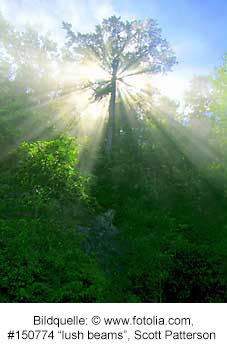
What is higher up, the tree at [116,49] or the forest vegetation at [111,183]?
the tree at [116,49]

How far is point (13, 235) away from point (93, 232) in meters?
2.88

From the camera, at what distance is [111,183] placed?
51.3ft

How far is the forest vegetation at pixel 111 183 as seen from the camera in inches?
274

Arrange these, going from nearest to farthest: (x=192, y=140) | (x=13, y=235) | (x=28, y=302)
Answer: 1. (x=28, y=302)
2. (x=13, y=235)
3. (x=192, y=140)

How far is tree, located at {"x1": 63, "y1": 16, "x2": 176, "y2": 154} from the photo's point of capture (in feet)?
73.6

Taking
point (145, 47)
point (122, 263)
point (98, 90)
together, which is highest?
point (145, 47)

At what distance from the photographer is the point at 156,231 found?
10273mm

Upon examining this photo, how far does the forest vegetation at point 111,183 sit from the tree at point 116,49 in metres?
0.08

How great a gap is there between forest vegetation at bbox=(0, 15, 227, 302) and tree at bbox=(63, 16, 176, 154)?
0.08 m

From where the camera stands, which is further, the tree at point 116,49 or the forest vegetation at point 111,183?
the tree at point 116,49

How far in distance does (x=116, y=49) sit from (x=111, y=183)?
1232 cm

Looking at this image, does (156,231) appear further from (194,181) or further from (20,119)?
(20,119)

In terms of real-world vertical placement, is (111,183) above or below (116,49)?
below
